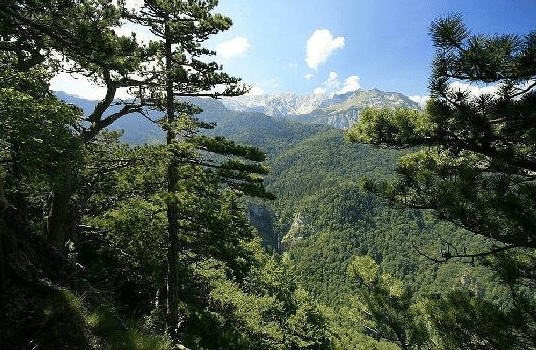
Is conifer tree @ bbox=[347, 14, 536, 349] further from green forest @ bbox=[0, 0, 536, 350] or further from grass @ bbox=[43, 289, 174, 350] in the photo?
grass @ bbox=[43, 289, 174, 350]

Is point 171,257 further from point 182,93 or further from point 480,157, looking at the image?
point 480,157

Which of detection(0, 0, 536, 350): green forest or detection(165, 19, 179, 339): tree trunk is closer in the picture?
detection(0, 0, 536, 350): green forest

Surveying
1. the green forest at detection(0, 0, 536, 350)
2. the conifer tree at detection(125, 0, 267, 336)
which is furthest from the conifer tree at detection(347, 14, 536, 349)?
the conifer tree at detection(125, 0, 267, 336)

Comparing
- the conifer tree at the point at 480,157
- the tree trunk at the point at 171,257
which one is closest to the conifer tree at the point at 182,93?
the tree trunk at the point at 171,257

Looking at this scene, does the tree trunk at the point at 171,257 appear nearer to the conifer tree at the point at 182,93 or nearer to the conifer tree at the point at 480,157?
the conifer tree at the point at 182,93

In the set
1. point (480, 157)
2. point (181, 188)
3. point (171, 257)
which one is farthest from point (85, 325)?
point (480, 157)

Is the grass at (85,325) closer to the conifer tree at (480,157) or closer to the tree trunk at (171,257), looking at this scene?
the tree trunk at (171,257)

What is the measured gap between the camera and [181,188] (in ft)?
35.6

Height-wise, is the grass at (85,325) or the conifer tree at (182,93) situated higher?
the conifer tree at (182,93)

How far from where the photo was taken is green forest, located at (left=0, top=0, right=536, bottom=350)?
645 centimetres

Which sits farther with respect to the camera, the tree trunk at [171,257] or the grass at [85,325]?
the tree trunk at [171,257]

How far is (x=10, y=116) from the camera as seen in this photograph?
5.91 metres

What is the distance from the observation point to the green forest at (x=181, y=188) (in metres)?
6.45

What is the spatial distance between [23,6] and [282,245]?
186467 mm
